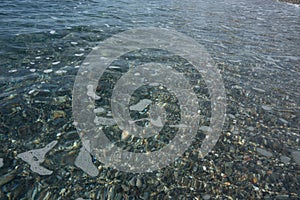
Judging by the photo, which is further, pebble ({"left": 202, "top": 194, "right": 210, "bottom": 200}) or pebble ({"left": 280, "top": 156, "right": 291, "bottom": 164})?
pebble ({"left": 280, "top": 156, "right": 291, "bottom": 164})

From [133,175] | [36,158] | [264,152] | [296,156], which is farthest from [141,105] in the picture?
[296,156]

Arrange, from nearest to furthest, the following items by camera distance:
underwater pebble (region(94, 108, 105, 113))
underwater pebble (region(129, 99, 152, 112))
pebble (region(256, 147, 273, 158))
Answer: pebble (region(256, 147, 273, 158))
underwater pebble (region(94, 108, 105, 113))
underwater pebble (region(129, 99, 152, 112))

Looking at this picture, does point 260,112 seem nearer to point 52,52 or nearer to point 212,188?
point 212,188

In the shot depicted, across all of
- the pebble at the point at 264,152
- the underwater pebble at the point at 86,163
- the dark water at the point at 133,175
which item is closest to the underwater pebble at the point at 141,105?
the dark water at the point at 133,175

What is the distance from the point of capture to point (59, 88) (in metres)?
6.50

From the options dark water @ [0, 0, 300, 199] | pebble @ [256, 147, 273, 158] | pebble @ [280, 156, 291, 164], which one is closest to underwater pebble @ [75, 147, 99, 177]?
dark water @ [0, 0, 300, 199]

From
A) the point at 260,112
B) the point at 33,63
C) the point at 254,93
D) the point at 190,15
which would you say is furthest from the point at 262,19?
the point at 33,63

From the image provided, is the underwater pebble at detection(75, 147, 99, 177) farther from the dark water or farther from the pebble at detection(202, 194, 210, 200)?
the pebble at detection(202, 194, 210, 200)

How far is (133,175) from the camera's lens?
430 cm

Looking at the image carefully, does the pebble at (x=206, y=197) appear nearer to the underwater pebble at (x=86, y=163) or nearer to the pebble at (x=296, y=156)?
the underwater pebble at (x=86, y=163)

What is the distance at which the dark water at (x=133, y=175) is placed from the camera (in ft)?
13.3

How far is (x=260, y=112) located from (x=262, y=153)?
1.67 m

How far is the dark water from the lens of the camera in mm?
4043

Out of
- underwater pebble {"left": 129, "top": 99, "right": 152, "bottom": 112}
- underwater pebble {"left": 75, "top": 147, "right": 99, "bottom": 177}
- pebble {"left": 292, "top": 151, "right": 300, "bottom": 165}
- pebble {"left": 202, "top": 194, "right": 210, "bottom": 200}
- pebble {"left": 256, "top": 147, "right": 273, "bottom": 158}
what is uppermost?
pebble {"left": 292, "top": 151, "right": 300, "bottom": 165}
